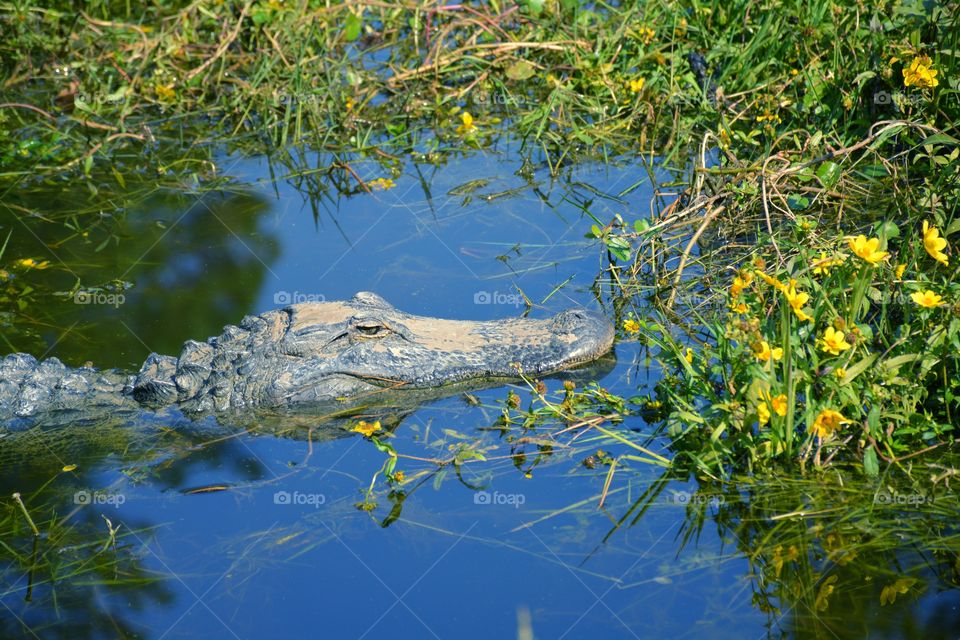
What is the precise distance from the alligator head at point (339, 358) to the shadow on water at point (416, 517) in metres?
0.13

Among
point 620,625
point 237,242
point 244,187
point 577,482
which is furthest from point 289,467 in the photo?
point 244,187

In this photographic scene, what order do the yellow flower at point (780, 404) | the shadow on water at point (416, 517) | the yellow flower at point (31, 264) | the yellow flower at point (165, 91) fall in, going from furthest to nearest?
the yellow flower at point (165, 91) < the yellow flower at point (31, 264) < the yellow flower at point (780, 404) < the shadow on water at point (416, 517)

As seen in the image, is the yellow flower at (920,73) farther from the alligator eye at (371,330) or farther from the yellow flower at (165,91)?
the yellow flower at (165,91)

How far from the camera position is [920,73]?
214 inches

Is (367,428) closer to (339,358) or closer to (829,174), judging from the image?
(339,358)

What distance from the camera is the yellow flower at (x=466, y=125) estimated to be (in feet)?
25.0

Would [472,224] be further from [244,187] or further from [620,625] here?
[620,625]

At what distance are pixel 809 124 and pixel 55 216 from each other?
4917 millimetres

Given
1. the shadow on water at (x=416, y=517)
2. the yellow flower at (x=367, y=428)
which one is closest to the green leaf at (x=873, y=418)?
the shadow on water at (x=416, y=517)

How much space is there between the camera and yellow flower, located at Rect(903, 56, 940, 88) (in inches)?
214

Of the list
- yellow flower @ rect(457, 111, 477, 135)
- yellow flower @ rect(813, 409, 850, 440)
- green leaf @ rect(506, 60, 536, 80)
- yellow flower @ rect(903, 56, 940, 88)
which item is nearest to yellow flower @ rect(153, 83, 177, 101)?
yellow flower @ rect(457, 111, 477, 135)

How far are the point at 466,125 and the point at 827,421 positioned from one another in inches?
174

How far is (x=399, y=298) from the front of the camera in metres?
6.09

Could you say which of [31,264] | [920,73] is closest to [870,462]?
[920,73]
